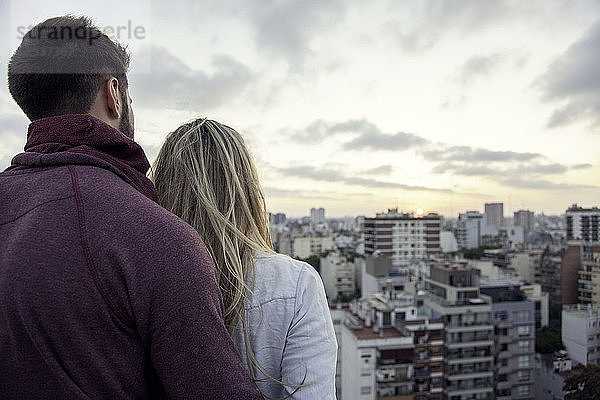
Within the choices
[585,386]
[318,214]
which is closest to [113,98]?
[585,386]

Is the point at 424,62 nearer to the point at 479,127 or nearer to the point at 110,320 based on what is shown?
the point at 479,127

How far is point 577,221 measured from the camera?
63.4ft

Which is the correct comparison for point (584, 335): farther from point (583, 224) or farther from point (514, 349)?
point (583, 224)

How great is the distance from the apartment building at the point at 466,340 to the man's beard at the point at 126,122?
861 cm

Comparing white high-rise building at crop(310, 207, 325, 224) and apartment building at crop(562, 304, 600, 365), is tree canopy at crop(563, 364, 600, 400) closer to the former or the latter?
apartment building at crop(562, 304, 600, 365)

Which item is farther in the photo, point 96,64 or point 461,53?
point 461,53

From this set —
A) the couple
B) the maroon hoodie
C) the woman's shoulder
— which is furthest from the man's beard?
the woman's shoulder

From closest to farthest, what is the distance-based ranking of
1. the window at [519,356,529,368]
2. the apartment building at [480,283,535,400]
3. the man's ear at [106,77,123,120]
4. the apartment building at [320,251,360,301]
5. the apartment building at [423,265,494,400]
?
the man's ear at [106,77,123,120]
the apartment building at [423,265,494,400]
the apartment building at [480,283,535,400]
the window at [519,356,529,368]
the apartment building at [320,251,360,301]

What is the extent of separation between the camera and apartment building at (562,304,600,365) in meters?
8.54

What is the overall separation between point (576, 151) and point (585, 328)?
3.36 m

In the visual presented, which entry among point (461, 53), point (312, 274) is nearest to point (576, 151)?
point (461, 53)

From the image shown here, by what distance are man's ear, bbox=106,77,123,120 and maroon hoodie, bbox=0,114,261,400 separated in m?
0.09

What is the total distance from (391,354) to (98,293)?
7.63 metres

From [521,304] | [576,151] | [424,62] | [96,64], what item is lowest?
[521,304]
